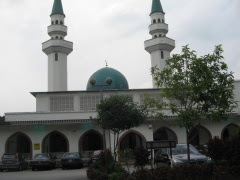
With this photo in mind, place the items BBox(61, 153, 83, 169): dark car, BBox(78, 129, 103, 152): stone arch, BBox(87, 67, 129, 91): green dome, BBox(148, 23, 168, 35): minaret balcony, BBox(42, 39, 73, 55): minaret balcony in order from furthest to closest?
BBox(148, 23, 168, 35): minaret balcony → BBox(42, 39, 73, 55): minaret balcony → BBox(87, 67, 129, 91): green dome → BBox(78, 129, 103, 152): stone arch → BBox(61, 153, 83, 169): dark car

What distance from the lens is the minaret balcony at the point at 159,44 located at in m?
43.2

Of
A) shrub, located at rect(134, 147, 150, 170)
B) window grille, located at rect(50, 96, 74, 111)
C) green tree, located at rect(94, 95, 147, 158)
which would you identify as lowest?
shrub, located at rect(134, 147, 150, 170)

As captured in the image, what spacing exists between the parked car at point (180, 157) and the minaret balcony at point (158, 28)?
27209mm

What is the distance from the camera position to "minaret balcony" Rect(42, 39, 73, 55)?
42281 mm

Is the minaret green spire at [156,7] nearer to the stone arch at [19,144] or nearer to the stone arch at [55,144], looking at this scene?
the stone arch at [55,144]

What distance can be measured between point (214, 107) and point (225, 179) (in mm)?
4006

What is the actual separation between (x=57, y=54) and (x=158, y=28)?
12468 mm

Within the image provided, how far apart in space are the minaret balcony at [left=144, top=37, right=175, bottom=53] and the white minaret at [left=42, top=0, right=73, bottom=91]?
9233 millimetres

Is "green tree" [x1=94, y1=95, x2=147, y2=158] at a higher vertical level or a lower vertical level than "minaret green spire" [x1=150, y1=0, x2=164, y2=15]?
lower

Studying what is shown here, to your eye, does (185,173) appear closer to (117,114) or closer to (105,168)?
(105,168)

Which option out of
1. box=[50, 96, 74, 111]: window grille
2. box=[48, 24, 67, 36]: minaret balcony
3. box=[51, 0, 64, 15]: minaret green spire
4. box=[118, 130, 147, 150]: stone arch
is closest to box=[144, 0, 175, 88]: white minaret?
box=[48, 24, 67, 36]: minaret balcony

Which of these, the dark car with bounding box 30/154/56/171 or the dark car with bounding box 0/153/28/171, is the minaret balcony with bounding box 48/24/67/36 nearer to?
the dark car with bounding box 0/153/28/171

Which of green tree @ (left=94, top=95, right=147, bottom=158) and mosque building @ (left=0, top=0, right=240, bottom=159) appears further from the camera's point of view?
mosque building @ (left=0, top=0, right=240, bottom=159)

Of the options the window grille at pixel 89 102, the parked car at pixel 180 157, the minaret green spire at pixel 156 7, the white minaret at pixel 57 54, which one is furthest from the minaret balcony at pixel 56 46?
→ the parked car at pixel 180 157
